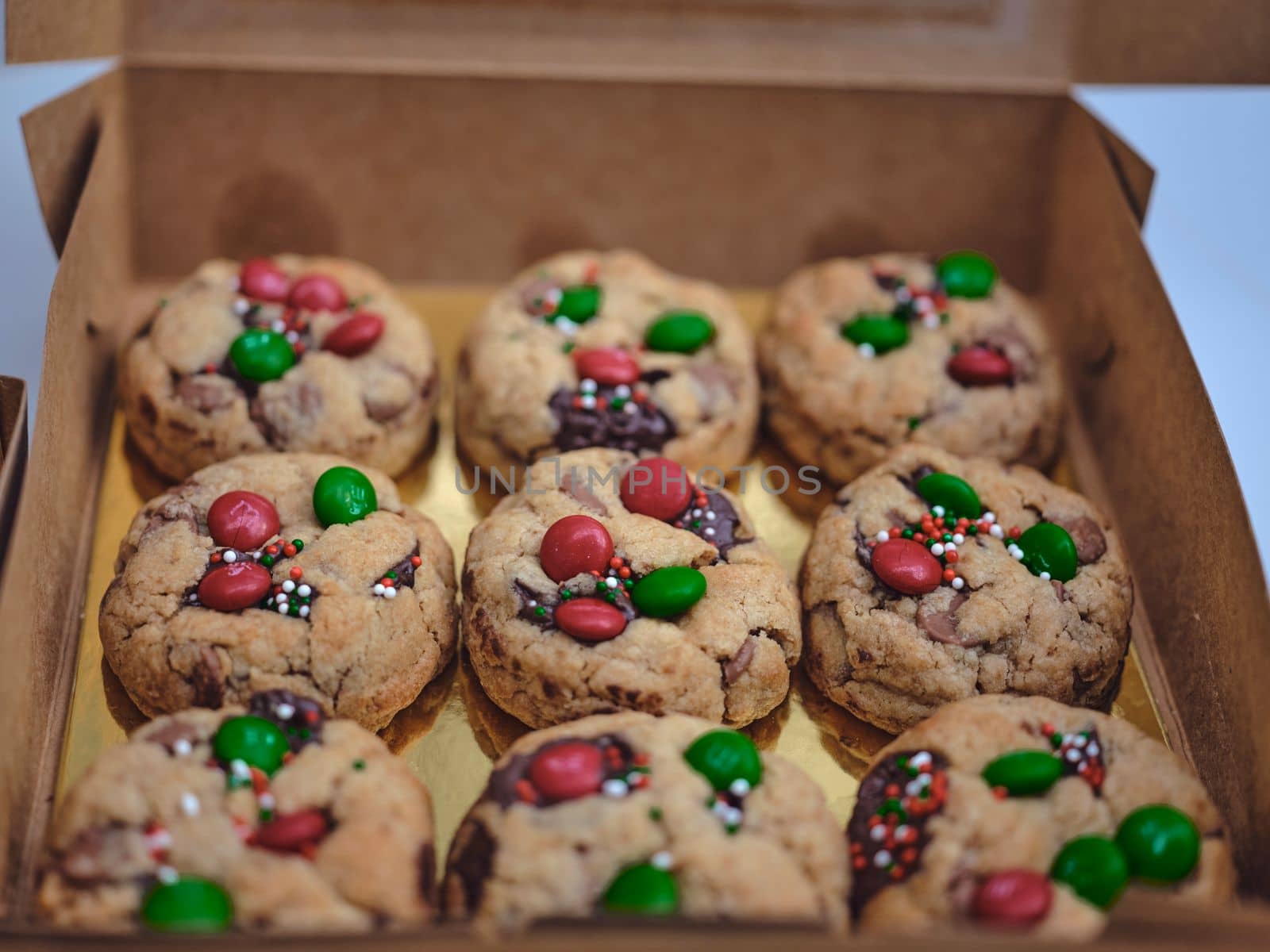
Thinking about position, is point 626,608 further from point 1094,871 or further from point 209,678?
point 1094,871

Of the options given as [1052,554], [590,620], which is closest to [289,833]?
[590,620]

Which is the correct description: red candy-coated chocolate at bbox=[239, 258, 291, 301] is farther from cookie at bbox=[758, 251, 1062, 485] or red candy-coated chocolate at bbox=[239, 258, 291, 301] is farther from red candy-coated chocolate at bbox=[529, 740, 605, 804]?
red candy-coated chocolate at bbox=[529, 740, 605, 804]

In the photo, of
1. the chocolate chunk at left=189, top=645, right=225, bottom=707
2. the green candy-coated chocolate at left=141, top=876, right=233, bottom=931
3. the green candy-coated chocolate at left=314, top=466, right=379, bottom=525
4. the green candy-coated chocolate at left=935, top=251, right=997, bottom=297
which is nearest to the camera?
the green candy-coated chocolate at left=141, top=876, right=233, bottom=931

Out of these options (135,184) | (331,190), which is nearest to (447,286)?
(331,190)

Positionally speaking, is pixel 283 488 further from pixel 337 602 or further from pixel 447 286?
pixel 447 286


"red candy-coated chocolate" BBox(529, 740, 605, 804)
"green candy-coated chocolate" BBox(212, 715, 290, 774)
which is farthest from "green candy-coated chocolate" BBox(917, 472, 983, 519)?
"green candy-coated chocolate" BBox(212, 715, 290, 774)
